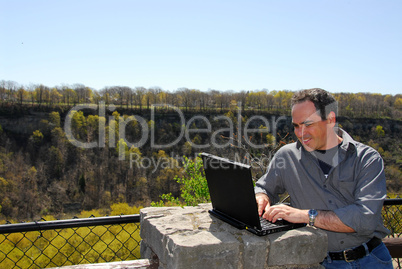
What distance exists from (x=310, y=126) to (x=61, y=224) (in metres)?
1.61

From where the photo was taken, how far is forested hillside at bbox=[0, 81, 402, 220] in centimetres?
4206

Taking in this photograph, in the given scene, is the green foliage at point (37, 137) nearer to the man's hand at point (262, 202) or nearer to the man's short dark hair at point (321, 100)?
the man's hand at point (262, 202)

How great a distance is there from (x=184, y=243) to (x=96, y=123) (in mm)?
57502

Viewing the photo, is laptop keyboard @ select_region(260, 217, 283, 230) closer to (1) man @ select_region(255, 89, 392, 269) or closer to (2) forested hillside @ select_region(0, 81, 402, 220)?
(1) man @ select_region(255, 89, 392, 269)

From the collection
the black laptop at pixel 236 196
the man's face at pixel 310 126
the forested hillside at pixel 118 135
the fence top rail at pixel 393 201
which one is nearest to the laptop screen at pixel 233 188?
the black laptop at pixel 236 196

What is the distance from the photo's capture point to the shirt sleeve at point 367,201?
1491 millimetres

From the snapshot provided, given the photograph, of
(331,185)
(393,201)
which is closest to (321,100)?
(331,185)

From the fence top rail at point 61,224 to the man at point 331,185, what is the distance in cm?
91

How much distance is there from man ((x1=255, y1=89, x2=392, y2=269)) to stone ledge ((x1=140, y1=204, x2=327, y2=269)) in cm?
13

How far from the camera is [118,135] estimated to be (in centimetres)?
5738

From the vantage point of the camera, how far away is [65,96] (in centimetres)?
6219

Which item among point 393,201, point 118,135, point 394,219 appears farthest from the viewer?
point 118,135

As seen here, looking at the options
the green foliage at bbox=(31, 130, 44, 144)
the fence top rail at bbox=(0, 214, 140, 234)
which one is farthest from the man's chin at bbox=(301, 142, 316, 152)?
the green foliage at bbox=(31, 130, 44, 144)

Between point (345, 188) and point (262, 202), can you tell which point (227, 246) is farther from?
point (345, 188)
